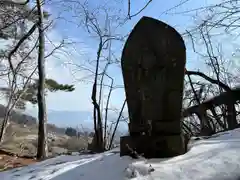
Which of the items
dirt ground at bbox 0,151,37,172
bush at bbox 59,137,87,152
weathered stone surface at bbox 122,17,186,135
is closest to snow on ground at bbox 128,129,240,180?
weathered stone surface at bbox 122,17,186,135

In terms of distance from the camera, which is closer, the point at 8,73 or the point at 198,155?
the point at 198,155

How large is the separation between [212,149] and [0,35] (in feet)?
32.3

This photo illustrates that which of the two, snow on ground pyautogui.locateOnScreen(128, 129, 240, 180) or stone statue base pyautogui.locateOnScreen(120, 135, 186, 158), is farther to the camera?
stone statue base pyautogui.locateOnScreen(120, 135, 186, 158)

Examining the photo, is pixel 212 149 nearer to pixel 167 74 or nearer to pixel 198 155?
pixel 198 155

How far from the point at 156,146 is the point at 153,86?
2.04 feet

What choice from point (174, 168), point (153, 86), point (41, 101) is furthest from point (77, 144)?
point (174, 168)

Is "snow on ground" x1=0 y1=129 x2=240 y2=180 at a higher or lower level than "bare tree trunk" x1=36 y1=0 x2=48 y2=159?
lower

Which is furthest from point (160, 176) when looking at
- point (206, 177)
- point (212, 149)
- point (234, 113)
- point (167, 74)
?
point (234, 113)

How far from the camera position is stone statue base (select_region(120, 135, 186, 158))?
2.38 meters

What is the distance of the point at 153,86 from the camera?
269 centimetres

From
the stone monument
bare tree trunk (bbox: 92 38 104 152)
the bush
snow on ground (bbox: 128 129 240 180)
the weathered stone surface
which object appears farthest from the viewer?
the bush

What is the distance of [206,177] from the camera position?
1740 mm

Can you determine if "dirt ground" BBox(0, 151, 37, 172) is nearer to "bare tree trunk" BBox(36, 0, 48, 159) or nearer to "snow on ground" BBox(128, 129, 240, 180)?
"bare tree trunk" BBox(36, 0, 48, 159)

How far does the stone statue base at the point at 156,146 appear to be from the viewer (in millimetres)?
2377
